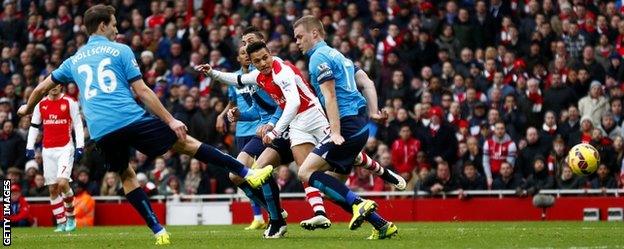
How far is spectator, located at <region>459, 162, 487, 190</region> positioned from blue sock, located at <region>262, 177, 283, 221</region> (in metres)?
8.11

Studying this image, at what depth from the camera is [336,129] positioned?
13109 mm

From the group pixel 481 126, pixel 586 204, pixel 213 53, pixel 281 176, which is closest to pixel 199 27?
pixel 213 53

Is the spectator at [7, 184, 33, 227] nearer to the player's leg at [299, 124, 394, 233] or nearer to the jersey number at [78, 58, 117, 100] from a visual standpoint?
the jersey number at [78, 58, 117, 100]

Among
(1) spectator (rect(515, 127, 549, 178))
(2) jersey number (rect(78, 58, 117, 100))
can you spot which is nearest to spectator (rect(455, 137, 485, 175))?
(1) spectator (rect(515, 127, 549, 178))

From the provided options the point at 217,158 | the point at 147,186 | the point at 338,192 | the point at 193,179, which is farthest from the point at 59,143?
the point at 338,192

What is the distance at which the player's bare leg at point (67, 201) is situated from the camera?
19.3 m

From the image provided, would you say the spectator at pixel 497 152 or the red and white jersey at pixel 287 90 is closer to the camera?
the red and white jersey at pixel 287 90

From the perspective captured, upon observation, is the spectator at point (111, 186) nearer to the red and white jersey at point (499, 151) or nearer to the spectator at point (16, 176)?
the spectator at point (16, 176)

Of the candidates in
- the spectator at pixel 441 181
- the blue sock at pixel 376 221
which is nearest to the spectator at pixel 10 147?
the spectator at pixel 441 181

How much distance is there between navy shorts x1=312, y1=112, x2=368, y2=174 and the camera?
43.9 feet

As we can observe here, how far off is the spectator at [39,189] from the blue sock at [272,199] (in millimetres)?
11129

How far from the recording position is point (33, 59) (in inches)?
1122

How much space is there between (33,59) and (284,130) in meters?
16.0

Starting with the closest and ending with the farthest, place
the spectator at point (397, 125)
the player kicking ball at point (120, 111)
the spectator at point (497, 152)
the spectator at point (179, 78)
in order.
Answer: the player kicking ball at point (120, 111) < the spectator at point (497, 152) < the spectator at point (397, 125) < the spectator at point (179, 78)
